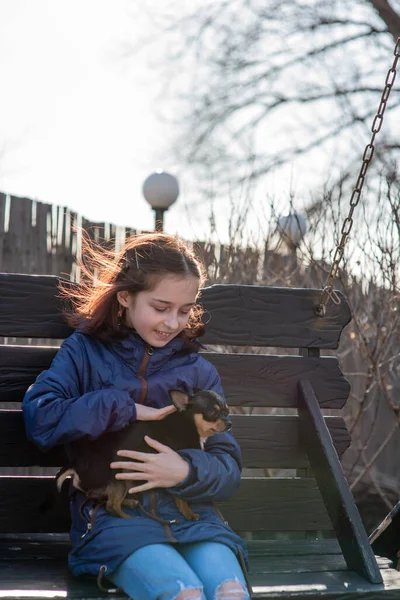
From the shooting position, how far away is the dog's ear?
263 centimetres

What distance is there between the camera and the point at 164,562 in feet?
7.41

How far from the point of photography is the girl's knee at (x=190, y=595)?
218cm

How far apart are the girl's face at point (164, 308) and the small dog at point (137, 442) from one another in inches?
8.1

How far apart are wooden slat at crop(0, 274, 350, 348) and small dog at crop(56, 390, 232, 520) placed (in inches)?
26.4

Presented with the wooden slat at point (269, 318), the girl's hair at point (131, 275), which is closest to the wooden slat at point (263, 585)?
the girl's hair at point (131, 275)

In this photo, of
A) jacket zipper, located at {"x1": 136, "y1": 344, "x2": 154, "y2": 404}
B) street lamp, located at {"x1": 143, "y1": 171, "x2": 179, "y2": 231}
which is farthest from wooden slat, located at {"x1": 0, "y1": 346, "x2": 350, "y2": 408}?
street lamp, located at {"x1": 143, "y1": 171, "x2": 179, "y2": 231}

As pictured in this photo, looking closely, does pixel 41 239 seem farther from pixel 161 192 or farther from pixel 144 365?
pixel 144 365

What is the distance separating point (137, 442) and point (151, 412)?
4.1 inches

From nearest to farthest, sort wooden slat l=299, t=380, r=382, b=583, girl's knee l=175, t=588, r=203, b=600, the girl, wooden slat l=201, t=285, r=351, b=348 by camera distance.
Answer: girl's knee l=175, t=588, r=203, b=600 < the girl < wooden slat l=299, t=380, r=382, b=583 < wooden slat l=201, t=285, r=351, b=348

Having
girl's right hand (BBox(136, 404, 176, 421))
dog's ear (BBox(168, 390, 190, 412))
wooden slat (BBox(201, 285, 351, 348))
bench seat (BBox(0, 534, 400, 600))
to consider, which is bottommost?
bench seat (BBox(0, 534, 400, 600))

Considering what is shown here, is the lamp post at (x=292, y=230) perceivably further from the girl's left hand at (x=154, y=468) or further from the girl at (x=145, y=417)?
the girl's left hand at (x=154, y=468)

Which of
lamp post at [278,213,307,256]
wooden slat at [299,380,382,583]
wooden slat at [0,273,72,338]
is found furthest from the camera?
lamp post at [278,213,307,256]

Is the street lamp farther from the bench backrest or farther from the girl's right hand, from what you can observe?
the girl's right hand

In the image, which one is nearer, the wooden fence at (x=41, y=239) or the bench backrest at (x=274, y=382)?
the bench backrest at (x=274, y=382)
